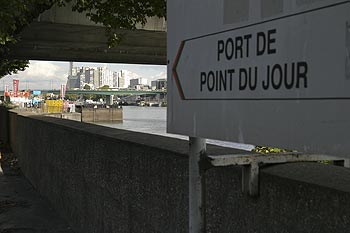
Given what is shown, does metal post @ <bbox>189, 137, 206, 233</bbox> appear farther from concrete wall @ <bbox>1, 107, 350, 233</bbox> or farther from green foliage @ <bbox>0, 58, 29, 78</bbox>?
green foliage @ <bbox>0, 58, 29, 78</bbox>

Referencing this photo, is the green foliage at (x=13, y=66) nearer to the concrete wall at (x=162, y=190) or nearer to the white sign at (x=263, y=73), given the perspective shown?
the concrete wall at (x=162, y=190)

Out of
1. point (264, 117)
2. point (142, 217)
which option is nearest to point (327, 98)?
point (264, 117)

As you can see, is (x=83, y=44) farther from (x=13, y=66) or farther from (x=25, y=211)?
(x=25, y=211)

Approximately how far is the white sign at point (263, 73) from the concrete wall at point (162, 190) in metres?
0.51

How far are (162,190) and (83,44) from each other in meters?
24.0

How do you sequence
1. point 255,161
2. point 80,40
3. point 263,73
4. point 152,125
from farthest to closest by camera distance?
point 152,125
point 80,40
point 255,161
point 263,73

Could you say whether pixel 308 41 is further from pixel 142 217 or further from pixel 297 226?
pixel 142 217

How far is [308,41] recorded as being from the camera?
1.48 metres

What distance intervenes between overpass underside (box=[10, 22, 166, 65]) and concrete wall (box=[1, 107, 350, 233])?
1426cm

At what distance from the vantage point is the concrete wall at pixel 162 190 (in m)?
2.14

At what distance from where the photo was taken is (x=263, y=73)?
170 cm

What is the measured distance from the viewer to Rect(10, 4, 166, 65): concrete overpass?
19.5m

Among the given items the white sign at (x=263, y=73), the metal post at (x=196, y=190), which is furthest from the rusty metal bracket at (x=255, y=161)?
the white sign at (x=263, y=73)

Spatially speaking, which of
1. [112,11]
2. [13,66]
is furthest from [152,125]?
[112,11]
